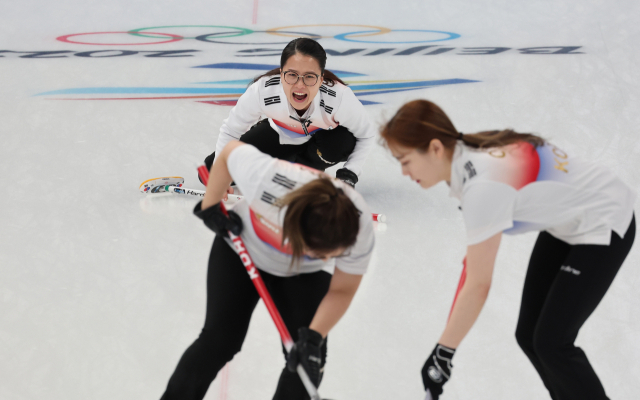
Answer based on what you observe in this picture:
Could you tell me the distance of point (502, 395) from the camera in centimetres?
202

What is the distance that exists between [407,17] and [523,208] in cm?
485

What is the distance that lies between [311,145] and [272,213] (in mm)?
1426

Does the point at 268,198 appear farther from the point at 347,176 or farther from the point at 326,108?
the point at 347,176

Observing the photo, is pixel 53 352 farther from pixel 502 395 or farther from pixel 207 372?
pixel 502 395

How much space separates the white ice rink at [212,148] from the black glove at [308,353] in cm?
47

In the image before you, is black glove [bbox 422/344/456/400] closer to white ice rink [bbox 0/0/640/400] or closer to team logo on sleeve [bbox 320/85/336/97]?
white ice rink [bbox 0/0/640/400]

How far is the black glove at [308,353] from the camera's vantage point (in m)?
1.57

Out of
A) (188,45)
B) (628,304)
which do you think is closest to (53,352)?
(628,304)

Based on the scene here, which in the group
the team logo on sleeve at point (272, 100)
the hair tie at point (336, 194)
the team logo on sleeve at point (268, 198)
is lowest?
the team logo on sleeve at point (272, 100)

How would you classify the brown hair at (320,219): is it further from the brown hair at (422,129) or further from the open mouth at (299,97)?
the open mouth at (299,97)

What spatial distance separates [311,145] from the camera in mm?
3049

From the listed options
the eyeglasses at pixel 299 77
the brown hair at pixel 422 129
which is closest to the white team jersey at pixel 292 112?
the eyeglasses at pixel 299 77

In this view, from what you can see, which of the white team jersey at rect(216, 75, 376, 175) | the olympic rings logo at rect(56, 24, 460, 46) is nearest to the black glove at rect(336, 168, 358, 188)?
the white team jersey at rect(216, 75, 376, 175)

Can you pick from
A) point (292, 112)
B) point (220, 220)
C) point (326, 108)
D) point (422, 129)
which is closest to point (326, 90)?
point (326, 108)
